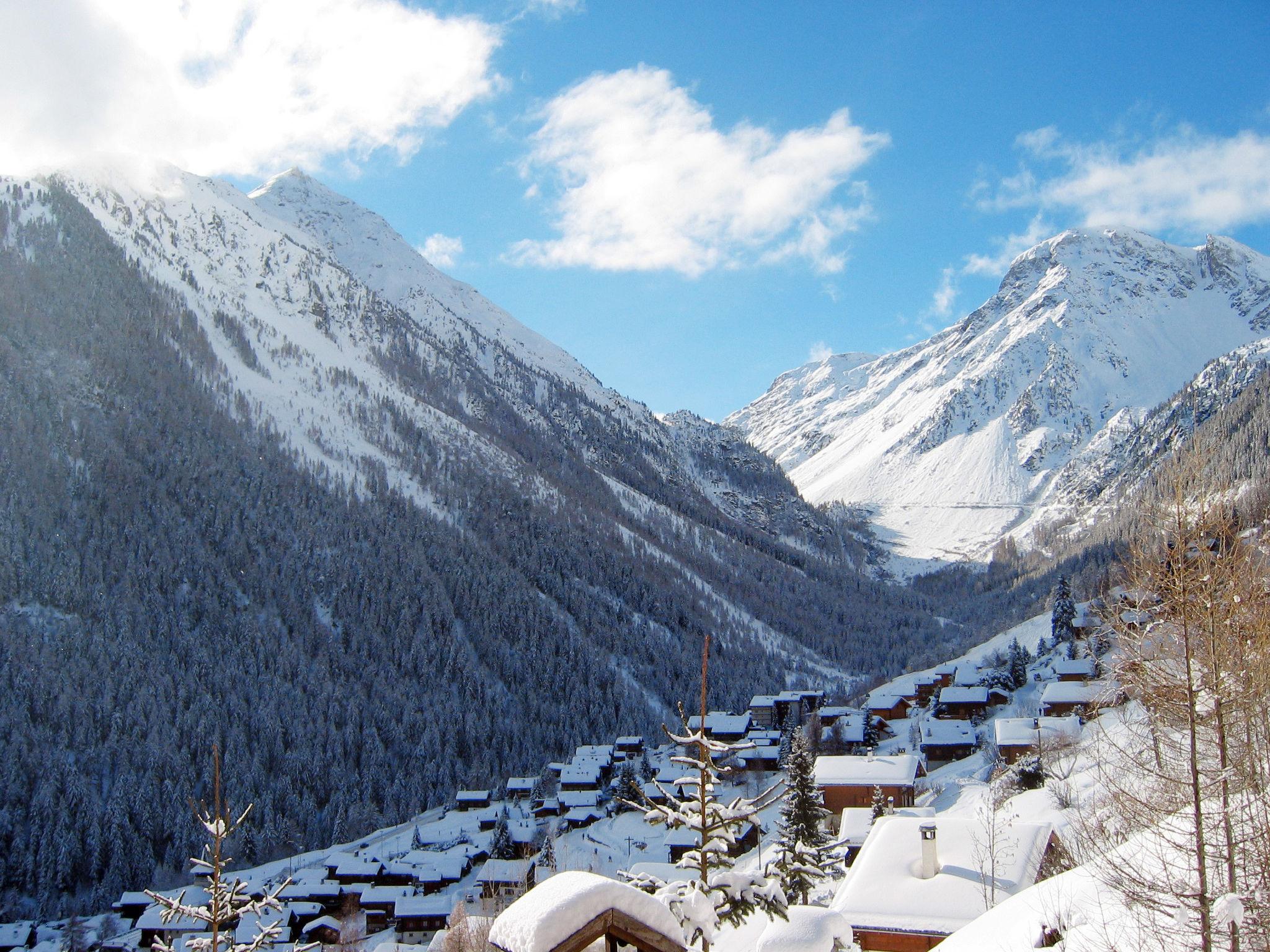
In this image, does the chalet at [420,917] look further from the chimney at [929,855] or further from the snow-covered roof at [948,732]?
the chimney at [929,855]

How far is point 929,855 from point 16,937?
2740 inches

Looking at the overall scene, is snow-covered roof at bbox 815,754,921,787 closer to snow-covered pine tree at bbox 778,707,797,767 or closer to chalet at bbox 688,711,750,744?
snow-covered pine tree at bbox 778,707,797,767

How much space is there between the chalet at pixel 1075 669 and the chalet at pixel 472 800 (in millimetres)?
53185

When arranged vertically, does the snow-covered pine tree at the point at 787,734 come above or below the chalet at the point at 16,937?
above

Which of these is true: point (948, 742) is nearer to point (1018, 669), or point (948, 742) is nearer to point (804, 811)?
point (1018, 669)

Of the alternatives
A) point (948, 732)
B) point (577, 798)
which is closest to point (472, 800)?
point (577, 798)

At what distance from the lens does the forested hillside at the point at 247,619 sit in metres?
96.0

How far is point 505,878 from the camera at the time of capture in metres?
60.4

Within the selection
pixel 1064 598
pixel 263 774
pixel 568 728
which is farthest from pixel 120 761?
pixel 1064 598

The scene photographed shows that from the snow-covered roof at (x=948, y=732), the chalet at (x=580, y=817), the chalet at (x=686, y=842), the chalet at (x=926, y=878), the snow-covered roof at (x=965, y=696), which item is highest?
the chalet at (x=926, y=878)

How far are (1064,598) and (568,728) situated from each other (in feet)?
200

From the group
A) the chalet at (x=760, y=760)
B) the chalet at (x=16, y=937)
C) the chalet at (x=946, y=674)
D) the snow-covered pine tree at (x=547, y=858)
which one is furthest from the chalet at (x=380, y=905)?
the chalet at (x=946, y=674)

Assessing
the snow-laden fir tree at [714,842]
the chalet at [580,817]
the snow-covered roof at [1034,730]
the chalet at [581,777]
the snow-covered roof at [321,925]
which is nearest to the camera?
the snow-laden fir tree at [714,842]

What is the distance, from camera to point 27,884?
82.7 m
